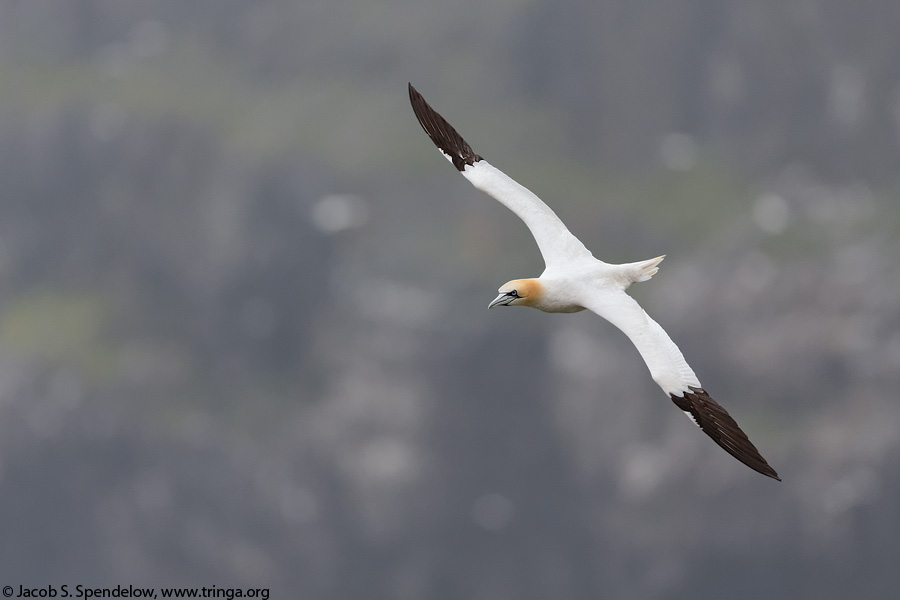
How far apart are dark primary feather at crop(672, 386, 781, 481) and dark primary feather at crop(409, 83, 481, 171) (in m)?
9.03

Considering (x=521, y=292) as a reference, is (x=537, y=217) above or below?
above

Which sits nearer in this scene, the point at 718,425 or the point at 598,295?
the point at 718,425

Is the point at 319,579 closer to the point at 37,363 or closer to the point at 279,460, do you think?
the point at 279,460

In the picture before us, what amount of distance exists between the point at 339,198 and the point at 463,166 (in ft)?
447

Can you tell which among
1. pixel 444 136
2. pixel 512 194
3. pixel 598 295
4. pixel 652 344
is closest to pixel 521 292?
pixel 598 295

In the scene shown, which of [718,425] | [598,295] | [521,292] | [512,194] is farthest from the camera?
[512,194]

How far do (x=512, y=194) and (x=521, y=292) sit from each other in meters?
4.40

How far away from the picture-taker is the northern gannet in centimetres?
2548

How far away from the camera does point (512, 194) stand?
30609 millimetres

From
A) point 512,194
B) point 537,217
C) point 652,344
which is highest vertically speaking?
point 512,194

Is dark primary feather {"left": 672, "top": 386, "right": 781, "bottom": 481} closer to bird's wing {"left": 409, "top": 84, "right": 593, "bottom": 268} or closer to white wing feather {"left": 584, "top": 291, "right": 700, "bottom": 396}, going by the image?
white wing feather {"left": 584, "top": 291, "right": 700, "bottom": 396}

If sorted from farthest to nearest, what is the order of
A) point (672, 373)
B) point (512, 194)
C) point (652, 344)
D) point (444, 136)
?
1. point (444, 136)
2. point (512, 194)
3. point (652, 344)
4. point (672, 373)

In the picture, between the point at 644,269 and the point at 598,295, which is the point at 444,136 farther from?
the point at 598,295

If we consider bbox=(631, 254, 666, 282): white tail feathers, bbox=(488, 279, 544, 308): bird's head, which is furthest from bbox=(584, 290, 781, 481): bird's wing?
bbox=(488, 279, 544, 308): bird's head
